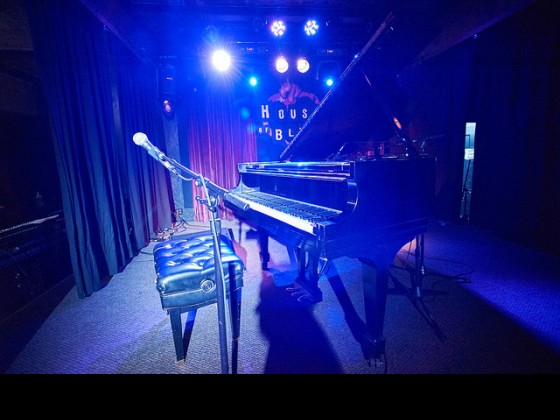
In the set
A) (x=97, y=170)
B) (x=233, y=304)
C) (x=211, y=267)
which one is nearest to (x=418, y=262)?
(x=233, y=304)

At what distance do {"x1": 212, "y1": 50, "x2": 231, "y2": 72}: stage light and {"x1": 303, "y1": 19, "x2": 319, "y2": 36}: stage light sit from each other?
60.7 inches

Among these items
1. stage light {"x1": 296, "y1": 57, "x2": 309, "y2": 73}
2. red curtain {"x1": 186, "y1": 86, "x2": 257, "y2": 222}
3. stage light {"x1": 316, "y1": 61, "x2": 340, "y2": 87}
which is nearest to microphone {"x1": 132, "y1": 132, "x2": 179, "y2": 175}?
red curtain {"x1": 186, "y1": 86, "x2": 257, "y2": 222}

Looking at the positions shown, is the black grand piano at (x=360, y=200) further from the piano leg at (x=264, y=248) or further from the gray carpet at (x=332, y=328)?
the piano leg at (x=264, y=248)

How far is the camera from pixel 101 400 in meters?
1.51

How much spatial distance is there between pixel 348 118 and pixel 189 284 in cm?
177

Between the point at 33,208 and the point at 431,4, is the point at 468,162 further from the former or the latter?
the point at 33,208

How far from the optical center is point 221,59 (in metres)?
5.29

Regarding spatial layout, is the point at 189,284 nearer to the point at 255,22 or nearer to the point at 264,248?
the point at 264,248

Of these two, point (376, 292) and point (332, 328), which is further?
point (332, 328)

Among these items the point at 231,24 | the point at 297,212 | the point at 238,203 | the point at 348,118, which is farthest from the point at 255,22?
the point at 238,203

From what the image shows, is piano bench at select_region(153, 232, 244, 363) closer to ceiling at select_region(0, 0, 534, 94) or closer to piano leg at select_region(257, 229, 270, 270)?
piano leg at select_region(257, 229, 270, 270)

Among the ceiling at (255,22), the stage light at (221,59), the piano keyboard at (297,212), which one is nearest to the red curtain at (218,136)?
the stage light at (221,59)

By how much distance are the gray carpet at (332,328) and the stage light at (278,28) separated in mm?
4354

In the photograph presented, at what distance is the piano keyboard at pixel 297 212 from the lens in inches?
60.7
